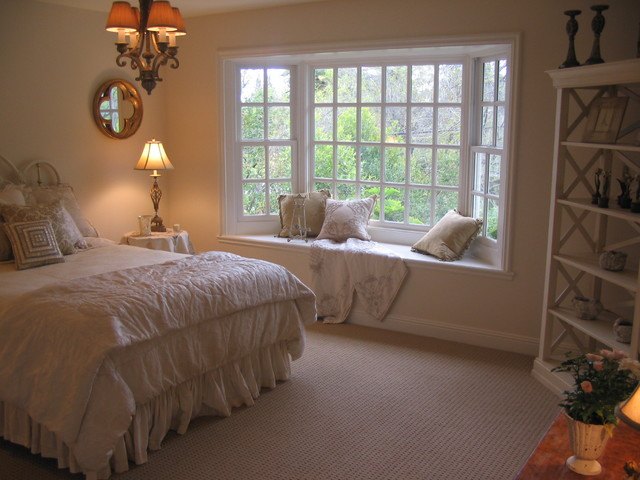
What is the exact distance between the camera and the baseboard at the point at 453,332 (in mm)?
4613

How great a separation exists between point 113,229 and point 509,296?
10.9 feet

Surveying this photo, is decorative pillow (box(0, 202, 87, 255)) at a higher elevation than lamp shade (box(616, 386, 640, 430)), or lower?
higher

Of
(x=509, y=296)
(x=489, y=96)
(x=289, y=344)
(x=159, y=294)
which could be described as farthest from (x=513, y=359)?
(x=159, y=294)

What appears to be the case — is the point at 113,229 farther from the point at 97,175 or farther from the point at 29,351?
the point at 29,351

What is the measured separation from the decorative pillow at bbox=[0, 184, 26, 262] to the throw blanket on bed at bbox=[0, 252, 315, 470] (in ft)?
3.40

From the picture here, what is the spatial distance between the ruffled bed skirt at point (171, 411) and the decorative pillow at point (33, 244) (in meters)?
1.11

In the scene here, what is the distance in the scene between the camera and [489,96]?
16.4 ft

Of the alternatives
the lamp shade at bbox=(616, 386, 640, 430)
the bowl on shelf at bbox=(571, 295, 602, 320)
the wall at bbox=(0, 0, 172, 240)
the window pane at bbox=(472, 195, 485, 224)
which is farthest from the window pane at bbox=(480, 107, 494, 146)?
the lamp shade at bbox=(616, 386, 640, 430)

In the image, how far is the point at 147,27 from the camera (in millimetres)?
Answer: 3408

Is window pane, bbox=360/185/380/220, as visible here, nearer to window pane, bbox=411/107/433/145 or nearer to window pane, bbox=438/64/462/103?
window pane, bbox=411/107/433/145

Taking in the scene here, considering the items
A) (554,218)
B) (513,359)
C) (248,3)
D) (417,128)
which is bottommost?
(513,359)

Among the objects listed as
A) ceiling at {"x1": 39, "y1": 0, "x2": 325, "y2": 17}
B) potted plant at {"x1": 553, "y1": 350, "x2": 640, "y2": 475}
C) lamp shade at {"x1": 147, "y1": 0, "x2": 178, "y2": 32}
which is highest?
ceiling at {"x1": 39, "y1": 0, "x2": 325, "y2": 17}

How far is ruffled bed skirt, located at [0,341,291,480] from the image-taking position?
3.08 meters

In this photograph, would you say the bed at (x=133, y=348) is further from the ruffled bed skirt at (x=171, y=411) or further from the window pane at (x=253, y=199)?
the window pane at (x=253, y=199)
